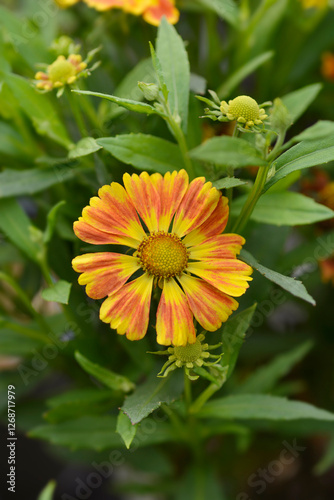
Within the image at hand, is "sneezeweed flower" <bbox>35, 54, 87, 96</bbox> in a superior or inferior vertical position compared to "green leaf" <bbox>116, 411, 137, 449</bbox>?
superior

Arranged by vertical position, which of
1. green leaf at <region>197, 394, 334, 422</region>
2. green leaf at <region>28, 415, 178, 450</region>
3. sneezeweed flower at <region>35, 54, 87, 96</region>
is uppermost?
sneezeweed flower at <region>35, 54, 87, 96</region>

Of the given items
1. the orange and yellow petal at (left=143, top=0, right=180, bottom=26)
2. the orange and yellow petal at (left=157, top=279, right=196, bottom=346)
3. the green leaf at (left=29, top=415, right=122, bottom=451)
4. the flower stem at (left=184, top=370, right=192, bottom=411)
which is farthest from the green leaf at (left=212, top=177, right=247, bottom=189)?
the green leaf at (left=29, top=415, right=122, bottom=451)

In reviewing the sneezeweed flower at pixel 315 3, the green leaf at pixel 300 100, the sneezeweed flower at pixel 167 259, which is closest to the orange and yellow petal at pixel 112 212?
the sneezeweed flower at pixel 167 259

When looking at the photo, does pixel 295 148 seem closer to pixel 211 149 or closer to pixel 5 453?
pixel 211 149

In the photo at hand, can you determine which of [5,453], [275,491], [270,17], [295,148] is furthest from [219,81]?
[5,453]

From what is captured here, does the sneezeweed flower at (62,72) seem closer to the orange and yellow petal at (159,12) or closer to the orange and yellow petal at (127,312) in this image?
the orange and yellow petal at (159,12)

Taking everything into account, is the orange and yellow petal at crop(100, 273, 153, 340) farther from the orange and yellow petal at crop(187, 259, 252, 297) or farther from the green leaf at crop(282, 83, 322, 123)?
the green leaf at crop(282, 83, 322, 123)

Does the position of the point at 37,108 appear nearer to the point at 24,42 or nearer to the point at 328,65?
the point at 24,42

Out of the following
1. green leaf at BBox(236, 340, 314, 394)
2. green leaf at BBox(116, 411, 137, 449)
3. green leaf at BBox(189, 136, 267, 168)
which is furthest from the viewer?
green leaf at BBox(236, 340, 314, 394)
